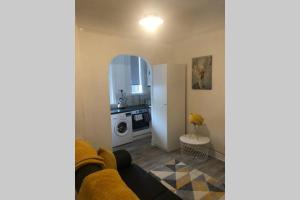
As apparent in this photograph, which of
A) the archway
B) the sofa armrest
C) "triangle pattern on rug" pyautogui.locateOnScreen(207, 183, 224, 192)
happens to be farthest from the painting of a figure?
the sofa armrest

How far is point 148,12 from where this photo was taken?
1966 millimetres

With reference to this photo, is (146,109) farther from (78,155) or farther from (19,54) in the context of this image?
(19,54)

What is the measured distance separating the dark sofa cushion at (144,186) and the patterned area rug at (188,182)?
59 centimetres

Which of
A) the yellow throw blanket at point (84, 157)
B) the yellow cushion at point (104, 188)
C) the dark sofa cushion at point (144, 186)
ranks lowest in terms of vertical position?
the dark sofa cushion at point (144, 186)

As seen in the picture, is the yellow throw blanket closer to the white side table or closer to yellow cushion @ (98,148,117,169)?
yellow cushion @ (98,148,117,169)

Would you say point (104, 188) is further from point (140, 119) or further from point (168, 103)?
point (140, 119)

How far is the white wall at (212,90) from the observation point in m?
2.80

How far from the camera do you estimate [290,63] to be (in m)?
0.27

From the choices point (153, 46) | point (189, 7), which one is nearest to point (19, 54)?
point (189, 7)

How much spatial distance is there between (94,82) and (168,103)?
1444 millimetres

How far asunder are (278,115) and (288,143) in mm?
50

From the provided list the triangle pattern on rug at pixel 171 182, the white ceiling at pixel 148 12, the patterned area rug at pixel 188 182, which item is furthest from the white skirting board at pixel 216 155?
the white ceiling at pixel 148 12

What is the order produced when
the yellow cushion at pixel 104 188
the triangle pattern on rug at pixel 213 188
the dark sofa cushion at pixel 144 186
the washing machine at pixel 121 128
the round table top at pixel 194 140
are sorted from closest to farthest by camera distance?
the yellow cushion at pixel 104 188 < the dark sofa cushion at pixel 144 186 < the triangle pattern on rug at pixel 213 188 < the round table top at pixel 194 140 < the washing machine at pixel 121 128

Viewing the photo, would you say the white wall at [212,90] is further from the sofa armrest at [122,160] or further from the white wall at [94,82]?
the sofa armrest at [122,160]
